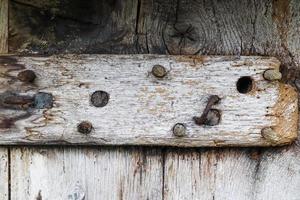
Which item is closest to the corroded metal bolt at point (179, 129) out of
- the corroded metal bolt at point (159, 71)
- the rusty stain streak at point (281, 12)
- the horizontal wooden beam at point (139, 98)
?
the horizontal wooden beam at point (139, 98)

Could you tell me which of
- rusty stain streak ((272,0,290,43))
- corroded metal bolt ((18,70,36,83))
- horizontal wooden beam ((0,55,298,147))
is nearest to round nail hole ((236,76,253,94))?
horizontal wooden beam ((0,55,298,147))

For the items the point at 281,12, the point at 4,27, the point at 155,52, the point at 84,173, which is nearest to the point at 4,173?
the point at 84,173

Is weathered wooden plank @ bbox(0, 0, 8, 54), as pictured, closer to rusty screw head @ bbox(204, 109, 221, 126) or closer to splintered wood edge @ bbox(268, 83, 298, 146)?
rusty screw head @ bbox(204, 109, 221, 126)

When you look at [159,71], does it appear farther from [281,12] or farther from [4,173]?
[4,173]

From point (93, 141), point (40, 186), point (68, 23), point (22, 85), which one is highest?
point (68, 23)

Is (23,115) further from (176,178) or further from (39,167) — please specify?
(176,178)

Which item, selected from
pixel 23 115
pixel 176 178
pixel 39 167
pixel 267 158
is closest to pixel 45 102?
pixel 23 115

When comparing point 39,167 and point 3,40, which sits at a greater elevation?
point 3,40

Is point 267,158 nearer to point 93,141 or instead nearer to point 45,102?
point 93,141
